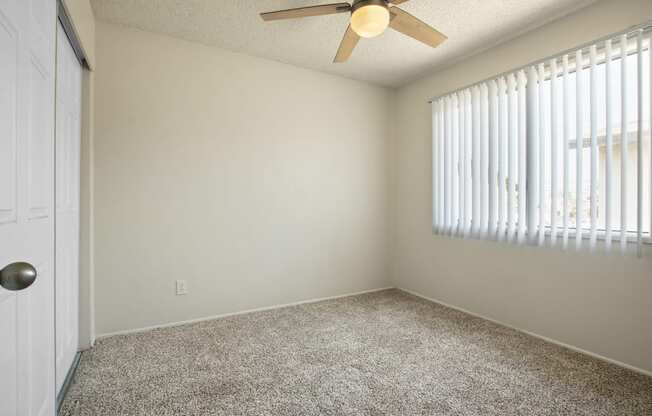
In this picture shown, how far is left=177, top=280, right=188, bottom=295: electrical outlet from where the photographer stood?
2.65m

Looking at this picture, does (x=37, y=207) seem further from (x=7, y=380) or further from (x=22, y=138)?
(x=7, y=380)

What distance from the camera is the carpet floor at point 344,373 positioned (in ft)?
5.25

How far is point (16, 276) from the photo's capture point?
2.26ft

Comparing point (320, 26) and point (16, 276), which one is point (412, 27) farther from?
point (16, 276)

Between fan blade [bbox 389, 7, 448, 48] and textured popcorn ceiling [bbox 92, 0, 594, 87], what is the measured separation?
27 centimetres

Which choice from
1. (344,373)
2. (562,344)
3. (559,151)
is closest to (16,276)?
(344,373)

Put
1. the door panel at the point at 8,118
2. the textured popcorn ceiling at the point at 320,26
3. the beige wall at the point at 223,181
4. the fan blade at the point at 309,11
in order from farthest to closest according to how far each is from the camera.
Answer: the beige wall at the point at 223,181
the textured popcorn ceiling at the point at 320,26
the fan blade at the point at 309,11
the door panel at the point at 8,118

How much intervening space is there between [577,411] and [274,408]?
1.51 m

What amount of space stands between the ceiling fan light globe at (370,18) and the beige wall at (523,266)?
1509mm

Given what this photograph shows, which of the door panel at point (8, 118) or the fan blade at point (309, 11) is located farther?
the fan blade at point (309, 11)

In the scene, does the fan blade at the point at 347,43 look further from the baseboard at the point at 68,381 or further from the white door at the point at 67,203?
the baseboard at the point at 68,381

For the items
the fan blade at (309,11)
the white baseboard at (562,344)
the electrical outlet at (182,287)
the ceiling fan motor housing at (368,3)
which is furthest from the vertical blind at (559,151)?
the electrical outlet at (182,287)

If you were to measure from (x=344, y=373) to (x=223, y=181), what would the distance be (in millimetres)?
1848

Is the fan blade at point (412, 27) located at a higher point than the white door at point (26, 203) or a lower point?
higher
